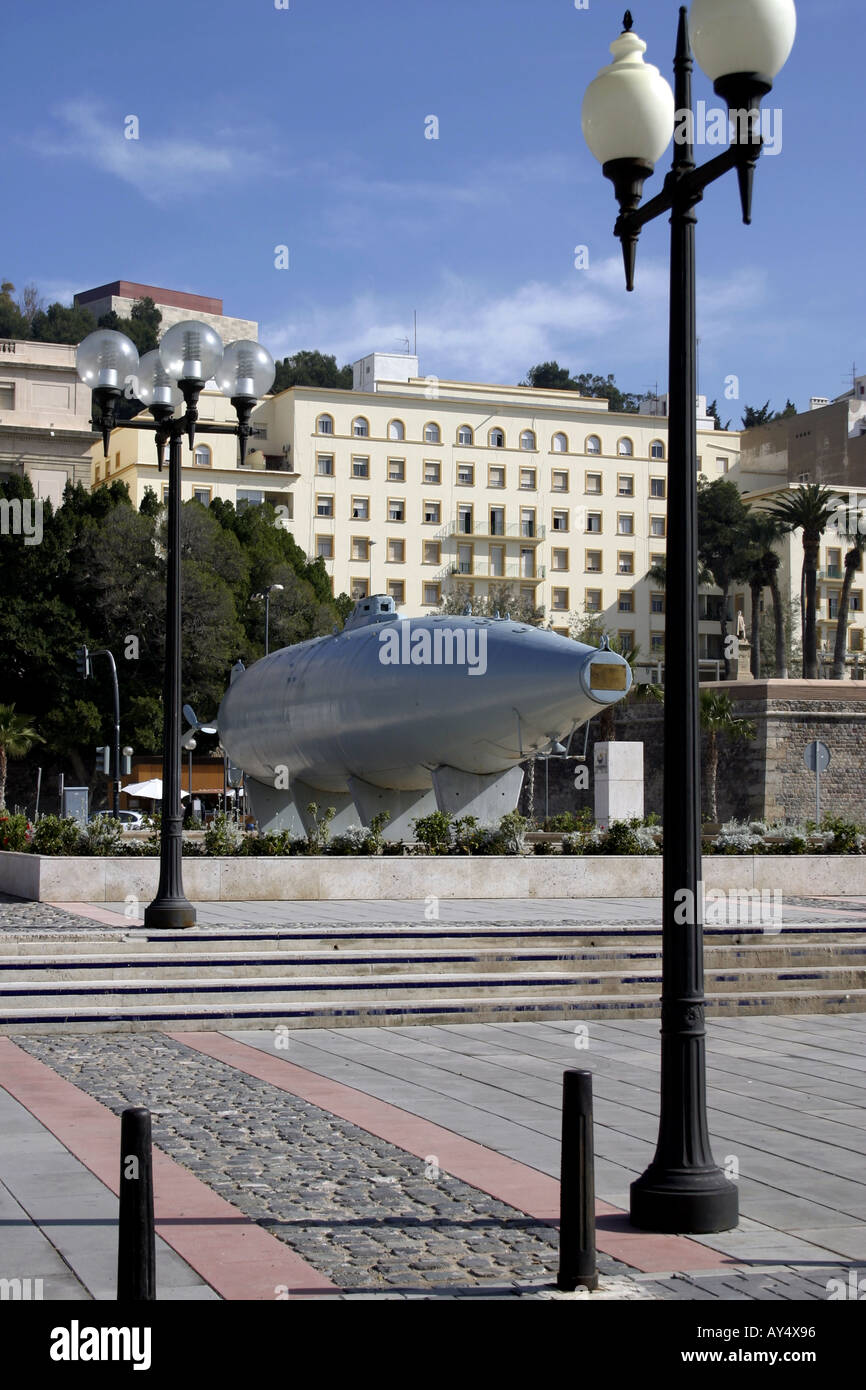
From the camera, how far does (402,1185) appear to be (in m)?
7.74

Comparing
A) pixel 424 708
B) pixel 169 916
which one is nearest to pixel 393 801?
pixel 424 708

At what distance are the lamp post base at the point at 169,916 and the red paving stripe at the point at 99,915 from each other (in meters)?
0.46

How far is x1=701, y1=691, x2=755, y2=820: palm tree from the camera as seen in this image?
54.3 meters

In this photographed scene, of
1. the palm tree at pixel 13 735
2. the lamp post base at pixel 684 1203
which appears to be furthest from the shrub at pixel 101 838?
the palm tree at pixel 13 735

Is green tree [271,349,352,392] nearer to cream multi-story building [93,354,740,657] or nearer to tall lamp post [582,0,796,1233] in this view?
cream multi-story building [93,354,740,657]

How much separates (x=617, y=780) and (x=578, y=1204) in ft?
94.6

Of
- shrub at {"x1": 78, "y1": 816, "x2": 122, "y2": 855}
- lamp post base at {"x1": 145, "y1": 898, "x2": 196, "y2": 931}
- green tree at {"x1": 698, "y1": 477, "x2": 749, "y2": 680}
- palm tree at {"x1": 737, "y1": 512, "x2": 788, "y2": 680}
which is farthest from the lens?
green tree at {"x1": 698, "y1": 477, "x2": 749, "y2": 680}

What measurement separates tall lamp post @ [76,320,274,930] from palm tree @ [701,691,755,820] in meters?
39.4

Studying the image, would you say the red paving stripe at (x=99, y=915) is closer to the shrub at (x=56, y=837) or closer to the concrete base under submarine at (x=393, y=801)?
the shrub at (x=56, y=837)

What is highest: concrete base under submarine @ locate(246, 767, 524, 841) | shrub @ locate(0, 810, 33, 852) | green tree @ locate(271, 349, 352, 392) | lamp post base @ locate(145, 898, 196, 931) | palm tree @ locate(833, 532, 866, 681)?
green tree @ locate(271, 349, 352, 392)

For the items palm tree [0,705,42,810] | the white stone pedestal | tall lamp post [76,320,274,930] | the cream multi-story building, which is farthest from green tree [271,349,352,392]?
tall lamp post [76,320,274,930]
